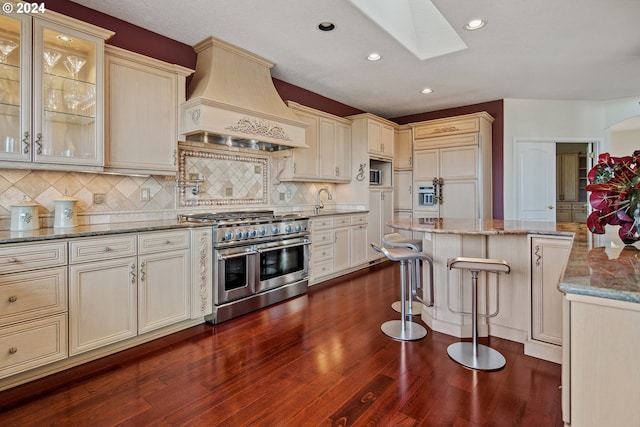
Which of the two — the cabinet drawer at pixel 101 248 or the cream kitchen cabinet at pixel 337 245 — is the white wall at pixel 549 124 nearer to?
the cream kitchen cabinet at pixel 337 245

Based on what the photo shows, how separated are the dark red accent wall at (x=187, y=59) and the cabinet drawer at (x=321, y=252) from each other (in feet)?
6.77

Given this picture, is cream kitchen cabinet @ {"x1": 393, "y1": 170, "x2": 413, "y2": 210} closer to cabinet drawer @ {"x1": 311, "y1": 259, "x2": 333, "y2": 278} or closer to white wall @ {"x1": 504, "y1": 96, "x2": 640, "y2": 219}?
white wall @ {"x1": 504, "y1": 96, "x2": 640, "y2": 219}

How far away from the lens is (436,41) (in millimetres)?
3475

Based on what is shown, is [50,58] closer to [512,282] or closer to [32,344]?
[32,344]

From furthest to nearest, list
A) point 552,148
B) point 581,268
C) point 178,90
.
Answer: point 552,148
point 178,90
point 581,268

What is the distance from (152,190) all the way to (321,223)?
203 centimetres

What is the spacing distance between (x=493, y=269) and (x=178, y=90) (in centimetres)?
306

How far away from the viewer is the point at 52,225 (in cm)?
255

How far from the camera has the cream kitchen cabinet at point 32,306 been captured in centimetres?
194

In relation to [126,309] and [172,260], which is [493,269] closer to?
[172,260]

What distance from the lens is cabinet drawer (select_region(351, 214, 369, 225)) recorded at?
15.9ft

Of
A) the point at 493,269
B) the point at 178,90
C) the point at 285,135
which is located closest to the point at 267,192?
the point at 285,135

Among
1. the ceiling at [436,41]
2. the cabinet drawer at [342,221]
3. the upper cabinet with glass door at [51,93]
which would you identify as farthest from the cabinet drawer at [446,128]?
the upper cabinet with glass door at [51,93]

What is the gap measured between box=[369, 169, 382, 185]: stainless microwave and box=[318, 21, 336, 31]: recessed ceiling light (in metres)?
2.64
